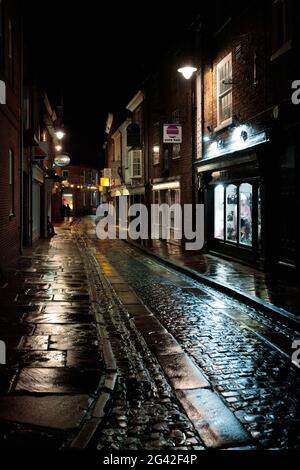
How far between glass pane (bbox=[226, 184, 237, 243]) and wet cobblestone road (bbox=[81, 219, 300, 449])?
436 centimetres

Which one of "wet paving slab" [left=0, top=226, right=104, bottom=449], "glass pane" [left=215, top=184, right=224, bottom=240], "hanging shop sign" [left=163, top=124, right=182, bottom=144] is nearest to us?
"wet paving slab" [left=0, top=226, right=104, bottom=449]

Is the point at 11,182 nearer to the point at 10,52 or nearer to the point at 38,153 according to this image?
the point at 10,52

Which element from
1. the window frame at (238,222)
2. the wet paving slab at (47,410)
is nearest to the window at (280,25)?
the window frame at (238,222)

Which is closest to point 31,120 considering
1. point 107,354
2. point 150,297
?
point 150,297

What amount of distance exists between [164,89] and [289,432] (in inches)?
926

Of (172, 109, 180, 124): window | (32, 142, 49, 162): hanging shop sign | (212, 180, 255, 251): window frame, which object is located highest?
(172, 109, 180, 124): window

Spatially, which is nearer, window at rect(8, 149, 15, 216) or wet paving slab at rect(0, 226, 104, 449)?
wet paving slab at rect(0, 226, 104, 449)

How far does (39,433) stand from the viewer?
13.9 feet

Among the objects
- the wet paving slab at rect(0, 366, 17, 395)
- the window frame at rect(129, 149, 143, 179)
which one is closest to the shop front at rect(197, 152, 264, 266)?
the wet paving slab at rect(0, 366, 17, 395)

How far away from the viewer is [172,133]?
20328 mm

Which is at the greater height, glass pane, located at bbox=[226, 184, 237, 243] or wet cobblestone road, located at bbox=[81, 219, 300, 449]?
glass pane, located at bbox=[226, 184, 237, 243]

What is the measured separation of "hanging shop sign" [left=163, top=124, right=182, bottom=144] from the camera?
66.5 ft

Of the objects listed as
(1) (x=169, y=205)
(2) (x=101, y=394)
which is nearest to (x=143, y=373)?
(2) (x=101, y=394)

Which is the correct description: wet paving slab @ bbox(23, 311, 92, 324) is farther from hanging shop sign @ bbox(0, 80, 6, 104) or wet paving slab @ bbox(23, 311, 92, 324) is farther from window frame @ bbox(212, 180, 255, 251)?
hanging shop sign @ bbox(0, 80, 6, 104)
